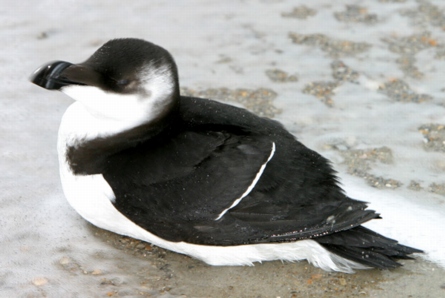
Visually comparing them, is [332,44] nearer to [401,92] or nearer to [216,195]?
[401,92]

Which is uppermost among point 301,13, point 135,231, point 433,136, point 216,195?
point 301,13

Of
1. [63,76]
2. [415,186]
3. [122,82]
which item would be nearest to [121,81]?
[122,82]

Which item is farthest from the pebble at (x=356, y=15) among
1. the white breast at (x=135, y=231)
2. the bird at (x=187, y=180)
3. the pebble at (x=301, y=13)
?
the white breast at (x=135, y=231)

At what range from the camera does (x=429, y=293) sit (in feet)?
11.3

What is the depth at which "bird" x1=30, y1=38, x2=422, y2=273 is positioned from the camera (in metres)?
3.37

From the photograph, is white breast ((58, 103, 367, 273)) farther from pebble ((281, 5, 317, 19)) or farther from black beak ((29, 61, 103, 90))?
pebble ((281, 5, 317, 19))

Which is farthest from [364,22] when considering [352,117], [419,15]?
[352,117]

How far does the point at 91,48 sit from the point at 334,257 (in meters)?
2.84

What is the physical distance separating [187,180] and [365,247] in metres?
0.90

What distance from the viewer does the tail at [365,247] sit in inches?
136

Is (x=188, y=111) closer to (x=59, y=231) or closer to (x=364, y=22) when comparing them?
(x=59, y=231)

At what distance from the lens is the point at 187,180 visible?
11.1ft

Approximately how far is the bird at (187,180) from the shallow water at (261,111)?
6.1 inches

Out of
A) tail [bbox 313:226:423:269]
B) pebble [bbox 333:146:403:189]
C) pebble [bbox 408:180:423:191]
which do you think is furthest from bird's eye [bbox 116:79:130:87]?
pebble [bbox 408:180:423:191]
